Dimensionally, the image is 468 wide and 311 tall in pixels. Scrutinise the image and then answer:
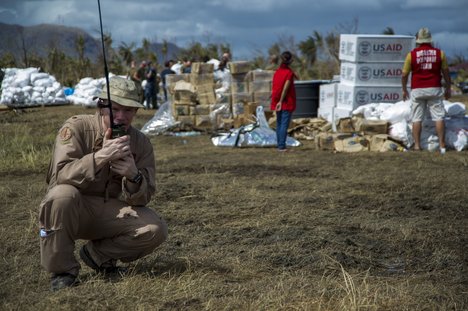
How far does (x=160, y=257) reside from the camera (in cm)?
524

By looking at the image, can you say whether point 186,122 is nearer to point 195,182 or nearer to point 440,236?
point 195,182

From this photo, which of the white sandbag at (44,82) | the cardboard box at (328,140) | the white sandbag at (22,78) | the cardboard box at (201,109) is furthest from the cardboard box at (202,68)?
the white sandbag at (44,82)

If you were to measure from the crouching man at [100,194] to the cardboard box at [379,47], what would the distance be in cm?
958

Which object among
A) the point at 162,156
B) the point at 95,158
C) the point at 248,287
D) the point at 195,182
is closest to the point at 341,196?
the point at 195,182

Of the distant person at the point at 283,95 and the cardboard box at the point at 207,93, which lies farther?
the cardboard box at the point at 207,93

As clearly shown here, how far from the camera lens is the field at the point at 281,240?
407cm

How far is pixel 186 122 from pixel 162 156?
447 cm

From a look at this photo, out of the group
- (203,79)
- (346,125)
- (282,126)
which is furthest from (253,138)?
(203,79)

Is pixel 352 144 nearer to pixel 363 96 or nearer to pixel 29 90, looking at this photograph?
pixel 363 96

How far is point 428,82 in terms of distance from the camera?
1123 centimetres

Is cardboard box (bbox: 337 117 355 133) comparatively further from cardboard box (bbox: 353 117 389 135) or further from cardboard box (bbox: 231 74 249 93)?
cardboard box (bbox: 231 74 249 93)

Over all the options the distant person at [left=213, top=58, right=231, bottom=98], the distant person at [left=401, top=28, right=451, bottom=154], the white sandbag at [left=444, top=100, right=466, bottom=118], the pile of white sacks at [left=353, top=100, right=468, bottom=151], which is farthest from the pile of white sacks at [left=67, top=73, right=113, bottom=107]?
the distant person at [left=401, top=28, right=451, bottom=154]

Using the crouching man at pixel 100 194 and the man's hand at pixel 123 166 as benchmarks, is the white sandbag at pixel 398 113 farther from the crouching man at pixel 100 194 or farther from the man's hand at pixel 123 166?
the man's hand at pixel 123 166

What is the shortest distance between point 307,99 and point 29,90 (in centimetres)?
1373
